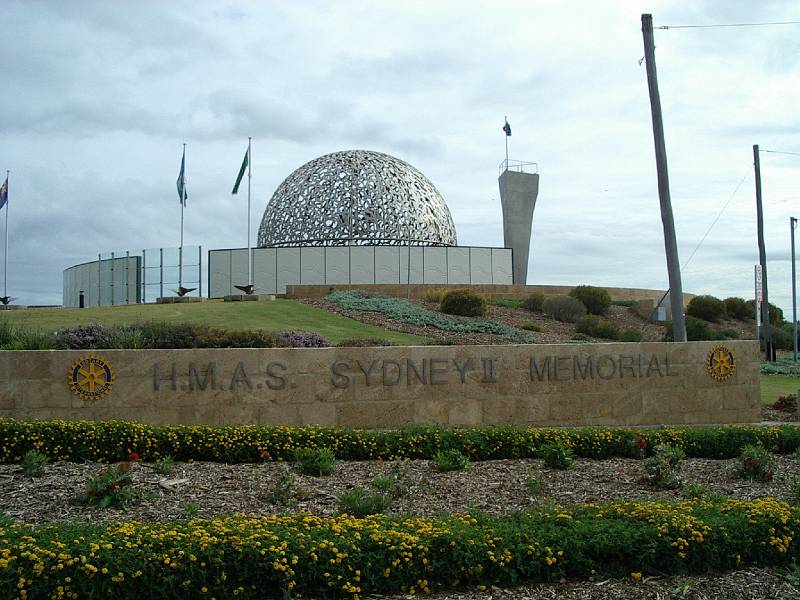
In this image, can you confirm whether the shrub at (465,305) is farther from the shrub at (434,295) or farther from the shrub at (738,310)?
the shrub at (738,310)

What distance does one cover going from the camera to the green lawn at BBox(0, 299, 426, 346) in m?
18.7

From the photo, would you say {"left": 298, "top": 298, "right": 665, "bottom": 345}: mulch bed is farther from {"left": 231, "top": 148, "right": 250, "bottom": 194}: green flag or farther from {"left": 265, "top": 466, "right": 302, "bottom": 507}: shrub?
{"left": 265, "top": 466, "right": 302, "bottom": 507}: shrub

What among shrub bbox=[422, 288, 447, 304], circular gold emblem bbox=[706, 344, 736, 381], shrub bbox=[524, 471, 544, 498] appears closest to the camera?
shrub bbox=[524, 471, 544, 498]

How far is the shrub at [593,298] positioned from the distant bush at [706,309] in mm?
5683

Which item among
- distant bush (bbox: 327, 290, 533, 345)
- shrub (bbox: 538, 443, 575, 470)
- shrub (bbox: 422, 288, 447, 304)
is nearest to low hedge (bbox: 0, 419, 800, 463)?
shrub (bbox: 538, 443, 575, 470)

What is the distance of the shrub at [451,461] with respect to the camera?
25.1 feet

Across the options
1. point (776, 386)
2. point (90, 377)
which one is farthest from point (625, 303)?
point (90, 377)

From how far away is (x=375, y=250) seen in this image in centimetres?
3344

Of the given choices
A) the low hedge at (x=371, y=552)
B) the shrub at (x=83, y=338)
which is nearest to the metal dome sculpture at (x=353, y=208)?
the shrub at (x=83, y=338)

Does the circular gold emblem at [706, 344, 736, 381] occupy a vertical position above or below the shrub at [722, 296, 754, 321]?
below

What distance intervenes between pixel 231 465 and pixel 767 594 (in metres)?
4.93

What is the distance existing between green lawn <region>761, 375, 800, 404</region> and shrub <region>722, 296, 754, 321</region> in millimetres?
15890

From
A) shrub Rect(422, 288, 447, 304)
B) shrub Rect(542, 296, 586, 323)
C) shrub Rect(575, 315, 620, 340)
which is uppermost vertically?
shrub Rect(422, 288, 447, 304)

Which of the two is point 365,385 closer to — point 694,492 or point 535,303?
point 694,492
